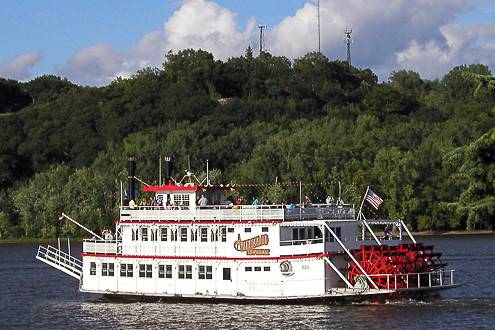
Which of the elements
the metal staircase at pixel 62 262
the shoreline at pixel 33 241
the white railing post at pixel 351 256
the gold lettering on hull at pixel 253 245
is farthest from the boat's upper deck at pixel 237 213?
the shoreline at pixel 33 241

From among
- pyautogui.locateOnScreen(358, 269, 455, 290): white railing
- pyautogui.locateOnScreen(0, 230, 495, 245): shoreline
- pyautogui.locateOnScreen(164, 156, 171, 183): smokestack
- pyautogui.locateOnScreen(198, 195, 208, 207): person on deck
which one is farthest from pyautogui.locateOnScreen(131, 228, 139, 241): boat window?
pyautogui.locateOnScreen(0, 230, 495, 245): shoreline

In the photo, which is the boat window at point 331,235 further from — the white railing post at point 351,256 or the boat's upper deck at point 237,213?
the boat's upper deck at point 237,213

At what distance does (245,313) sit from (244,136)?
79.7 meters

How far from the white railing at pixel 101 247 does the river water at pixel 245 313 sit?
7.82 feet

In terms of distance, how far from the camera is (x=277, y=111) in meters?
142

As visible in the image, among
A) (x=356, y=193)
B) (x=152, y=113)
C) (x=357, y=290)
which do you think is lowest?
(x=357, y=290)

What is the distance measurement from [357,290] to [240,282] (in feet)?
16.7

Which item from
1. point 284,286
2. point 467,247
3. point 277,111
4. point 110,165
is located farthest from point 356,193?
point 284,286

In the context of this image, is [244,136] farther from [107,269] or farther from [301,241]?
[301,241]

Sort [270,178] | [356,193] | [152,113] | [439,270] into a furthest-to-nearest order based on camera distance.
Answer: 1. [152,113]
2. [270,178]
3. [356,193]
4. [439,270]

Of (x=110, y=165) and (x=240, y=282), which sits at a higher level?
(x=110, y=165)

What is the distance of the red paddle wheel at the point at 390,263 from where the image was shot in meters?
42.9

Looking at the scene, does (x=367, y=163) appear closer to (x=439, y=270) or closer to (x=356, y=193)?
(x=356, y=193)

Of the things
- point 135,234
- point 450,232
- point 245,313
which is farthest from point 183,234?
point 450,232
